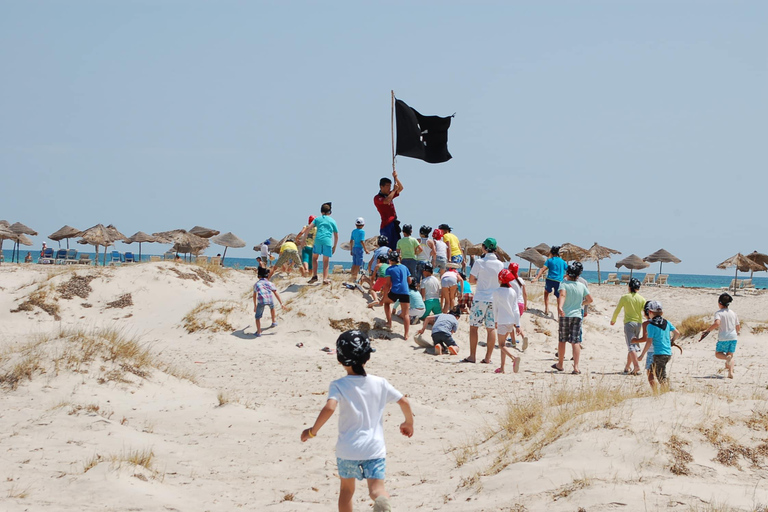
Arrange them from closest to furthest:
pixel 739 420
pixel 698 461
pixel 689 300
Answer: pixel 698 461 < pixel 739 420 < pixel 689 300

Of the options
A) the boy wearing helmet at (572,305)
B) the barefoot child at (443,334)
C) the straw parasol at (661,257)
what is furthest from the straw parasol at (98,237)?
the straw parasol at (661,257)

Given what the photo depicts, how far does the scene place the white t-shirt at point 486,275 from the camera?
1124 centimetres

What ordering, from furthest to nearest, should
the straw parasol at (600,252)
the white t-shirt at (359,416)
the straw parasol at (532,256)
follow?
the straw parasol at (532,256) < the straw parasol at (600,252) < the white t-shirt at (359,416)

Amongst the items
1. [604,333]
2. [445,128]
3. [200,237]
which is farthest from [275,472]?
[200,237]

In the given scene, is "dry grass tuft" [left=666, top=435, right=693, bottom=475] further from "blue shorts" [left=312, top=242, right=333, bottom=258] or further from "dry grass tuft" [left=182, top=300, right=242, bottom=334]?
"dry grass tuft" [left=182, top=300, right=242, bottom=334]

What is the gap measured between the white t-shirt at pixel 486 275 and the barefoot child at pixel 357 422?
22.9 ft

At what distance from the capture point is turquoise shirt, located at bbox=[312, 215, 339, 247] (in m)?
14.3

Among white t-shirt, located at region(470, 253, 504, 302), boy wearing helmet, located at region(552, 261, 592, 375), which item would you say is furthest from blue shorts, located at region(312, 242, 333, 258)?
boy wearing helmet, located at region(552, 261, 592, 375)

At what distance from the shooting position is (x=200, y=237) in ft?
107

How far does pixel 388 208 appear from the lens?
1364 cm

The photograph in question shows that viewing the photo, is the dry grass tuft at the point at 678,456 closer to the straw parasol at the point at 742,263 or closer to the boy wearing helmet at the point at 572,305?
the boy wearing helmet at the point at 572,305

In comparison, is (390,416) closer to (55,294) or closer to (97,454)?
(97,454)

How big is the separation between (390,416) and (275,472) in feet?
6.44

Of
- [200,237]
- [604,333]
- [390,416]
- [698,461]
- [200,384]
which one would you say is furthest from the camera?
[200,237]
